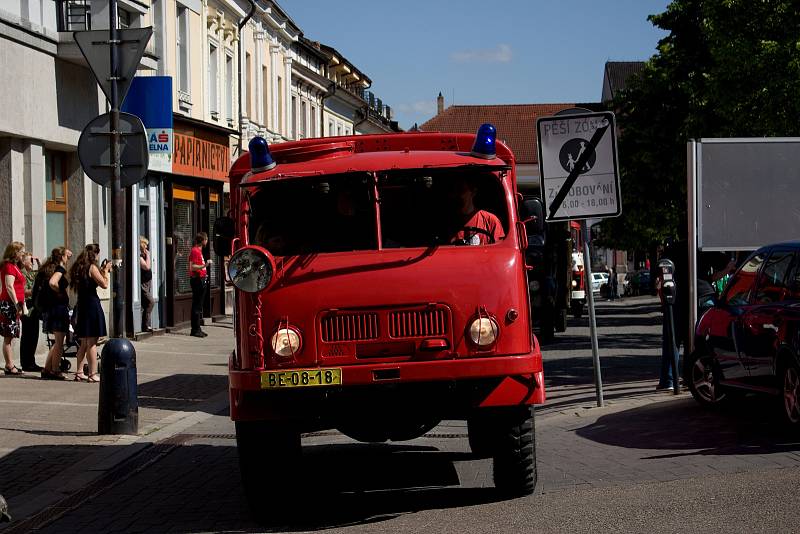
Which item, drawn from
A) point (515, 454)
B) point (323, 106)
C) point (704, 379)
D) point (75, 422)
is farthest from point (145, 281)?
point (323, 106)

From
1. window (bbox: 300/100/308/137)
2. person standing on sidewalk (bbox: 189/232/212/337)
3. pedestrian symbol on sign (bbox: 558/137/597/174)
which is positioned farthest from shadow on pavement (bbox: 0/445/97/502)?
window (bbox: 300/100/308/137)

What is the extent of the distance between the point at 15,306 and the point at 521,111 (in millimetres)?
109295

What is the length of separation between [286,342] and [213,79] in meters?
29.0

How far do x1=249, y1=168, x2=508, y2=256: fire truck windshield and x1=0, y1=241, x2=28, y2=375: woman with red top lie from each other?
10.1 metres

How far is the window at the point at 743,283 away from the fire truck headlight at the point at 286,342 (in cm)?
553

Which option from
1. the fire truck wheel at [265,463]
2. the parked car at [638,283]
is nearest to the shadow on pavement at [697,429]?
the fire truck wheel at [265,463]

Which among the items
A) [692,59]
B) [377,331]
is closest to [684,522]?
[377,331]

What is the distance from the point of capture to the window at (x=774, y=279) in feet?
39.3

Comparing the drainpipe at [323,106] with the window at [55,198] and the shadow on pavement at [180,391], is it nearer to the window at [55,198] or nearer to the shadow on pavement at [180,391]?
the window at [55,198]

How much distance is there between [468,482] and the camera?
10.1 meters

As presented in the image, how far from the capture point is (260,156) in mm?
9375

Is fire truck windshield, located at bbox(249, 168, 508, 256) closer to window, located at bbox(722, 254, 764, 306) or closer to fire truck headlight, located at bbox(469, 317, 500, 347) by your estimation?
fire truck headlight, located at bbox(469, 317, 500, 347)

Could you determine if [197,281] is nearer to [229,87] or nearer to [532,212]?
[229,87]

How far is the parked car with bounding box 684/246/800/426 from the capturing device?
37.1 feet
